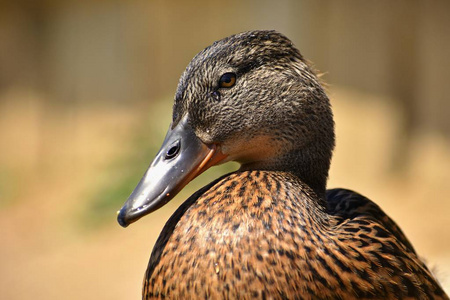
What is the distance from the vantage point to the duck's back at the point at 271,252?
Result: 1879 mm

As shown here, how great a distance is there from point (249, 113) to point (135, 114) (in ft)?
18.6

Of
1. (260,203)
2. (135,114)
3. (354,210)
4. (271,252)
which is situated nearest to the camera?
(271,252)

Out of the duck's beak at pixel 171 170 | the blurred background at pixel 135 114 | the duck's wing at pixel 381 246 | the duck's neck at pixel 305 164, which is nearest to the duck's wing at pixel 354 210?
the duck's wing at pixel 381 246

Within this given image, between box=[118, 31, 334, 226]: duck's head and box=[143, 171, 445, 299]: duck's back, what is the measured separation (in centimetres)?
11

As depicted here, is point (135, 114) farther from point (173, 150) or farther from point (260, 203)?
point (260, 203)

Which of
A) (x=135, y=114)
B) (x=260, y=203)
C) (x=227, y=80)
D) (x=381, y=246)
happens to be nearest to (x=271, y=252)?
(x=260, y=203)

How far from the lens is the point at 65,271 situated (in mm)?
5527

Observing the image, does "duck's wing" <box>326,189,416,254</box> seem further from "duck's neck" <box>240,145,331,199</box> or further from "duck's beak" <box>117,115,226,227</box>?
"duck's beak" <box>117,115,226,227</box>

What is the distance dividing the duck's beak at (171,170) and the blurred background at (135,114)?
272 cm

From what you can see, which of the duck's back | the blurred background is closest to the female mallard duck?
the duck's back

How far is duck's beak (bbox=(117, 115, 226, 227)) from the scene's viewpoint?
202cm

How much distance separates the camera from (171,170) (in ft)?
6.93

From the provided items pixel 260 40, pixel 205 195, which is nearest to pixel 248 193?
pixel 205 195

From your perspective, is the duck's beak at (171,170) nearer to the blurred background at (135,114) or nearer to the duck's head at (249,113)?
the duck's head at (249,113)
